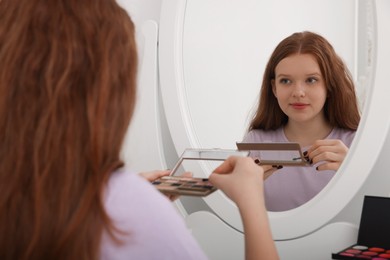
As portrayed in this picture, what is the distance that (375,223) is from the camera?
2.12 feet

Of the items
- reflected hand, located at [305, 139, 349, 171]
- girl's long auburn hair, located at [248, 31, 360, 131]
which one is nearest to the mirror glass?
girl's long auburn hair, located at [248, 31, 360, 131]

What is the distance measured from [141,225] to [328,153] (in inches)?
16.2

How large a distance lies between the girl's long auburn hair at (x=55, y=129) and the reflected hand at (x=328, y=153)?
0.39 metres

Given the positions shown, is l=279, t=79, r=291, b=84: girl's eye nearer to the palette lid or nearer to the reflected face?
the reflected face

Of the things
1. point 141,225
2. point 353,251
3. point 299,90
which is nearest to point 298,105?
point 299,90

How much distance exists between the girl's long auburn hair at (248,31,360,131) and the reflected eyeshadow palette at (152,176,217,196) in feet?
0.66

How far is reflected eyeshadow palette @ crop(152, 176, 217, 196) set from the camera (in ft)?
1.94

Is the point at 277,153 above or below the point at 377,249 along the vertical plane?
above

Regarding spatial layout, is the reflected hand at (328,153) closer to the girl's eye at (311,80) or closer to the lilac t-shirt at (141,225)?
the girl's eye at (311,80)

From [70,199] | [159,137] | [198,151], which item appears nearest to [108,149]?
[70,199]

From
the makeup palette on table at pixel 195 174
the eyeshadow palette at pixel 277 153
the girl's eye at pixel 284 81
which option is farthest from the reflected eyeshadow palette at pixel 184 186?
the girl's eye at pixel 284 81

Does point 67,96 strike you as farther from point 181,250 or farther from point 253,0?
point 253,0

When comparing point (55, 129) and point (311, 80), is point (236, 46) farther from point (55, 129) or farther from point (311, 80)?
point (55, 129)

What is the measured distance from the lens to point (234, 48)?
0.85 metres
